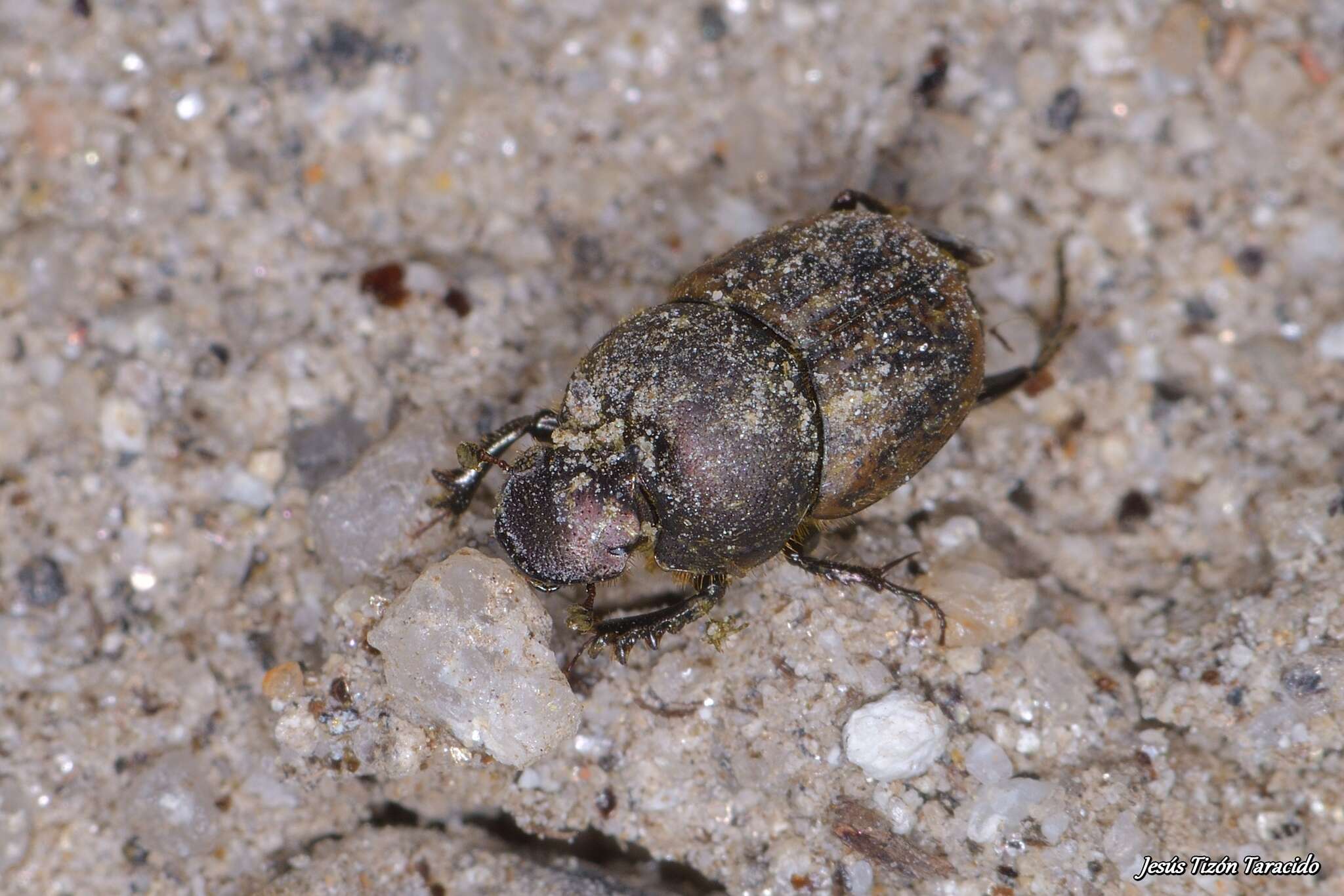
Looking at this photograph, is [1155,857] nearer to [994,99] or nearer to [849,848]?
[849,848]

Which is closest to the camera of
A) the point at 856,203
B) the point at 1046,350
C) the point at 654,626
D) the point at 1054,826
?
the point at 1054,826

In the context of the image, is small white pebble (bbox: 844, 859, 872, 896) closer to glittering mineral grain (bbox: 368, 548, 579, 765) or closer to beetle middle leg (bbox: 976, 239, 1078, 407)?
glittering mineral grain (bbox: 368, 548, 579, 765)

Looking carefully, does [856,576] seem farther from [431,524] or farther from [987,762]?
[431,524]

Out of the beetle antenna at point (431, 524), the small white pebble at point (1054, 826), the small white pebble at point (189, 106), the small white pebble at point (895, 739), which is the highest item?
the small white pebble at point (189, 106)

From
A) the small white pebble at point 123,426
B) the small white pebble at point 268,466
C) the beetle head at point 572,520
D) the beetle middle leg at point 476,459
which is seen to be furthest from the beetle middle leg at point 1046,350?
the small white pebble at point 123,426

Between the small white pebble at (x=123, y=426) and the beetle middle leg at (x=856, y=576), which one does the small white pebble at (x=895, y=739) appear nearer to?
the beetle middle leg at (x=856, y=576)

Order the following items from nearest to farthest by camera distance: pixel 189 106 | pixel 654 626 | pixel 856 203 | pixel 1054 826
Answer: pixel 1054 826
pixel 654 626
pixel 856 203
pixel 189 106

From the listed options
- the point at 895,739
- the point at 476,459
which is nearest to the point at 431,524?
the point at 476,459

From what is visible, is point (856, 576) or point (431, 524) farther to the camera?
point (431, 524)
